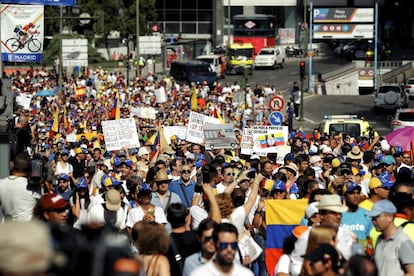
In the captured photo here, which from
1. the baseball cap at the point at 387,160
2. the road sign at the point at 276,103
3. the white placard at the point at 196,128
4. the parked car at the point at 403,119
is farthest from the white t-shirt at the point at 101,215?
the parked car at the point at 403,119

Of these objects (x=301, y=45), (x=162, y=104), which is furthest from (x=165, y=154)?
(x=301, y=45)

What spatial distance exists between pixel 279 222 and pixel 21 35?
48.0 feet

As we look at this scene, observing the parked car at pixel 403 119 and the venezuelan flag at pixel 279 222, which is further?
the parked car at pixel 403 119

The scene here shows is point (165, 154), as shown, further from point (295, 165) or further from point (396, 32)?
point (396, 32)

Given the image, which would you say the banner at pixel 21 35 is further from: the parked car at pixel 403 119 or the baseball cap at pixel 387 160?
the parked car at pixel 403 119

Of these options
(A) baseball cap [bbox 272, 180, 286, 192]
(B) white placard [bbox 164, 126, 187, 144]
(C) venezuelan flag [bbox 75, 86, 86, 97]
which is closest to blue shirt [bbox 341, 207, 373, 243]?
(A) baseball cap [bbox 272, 180, 286, 192]

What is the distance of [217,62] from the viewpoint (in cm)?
6856

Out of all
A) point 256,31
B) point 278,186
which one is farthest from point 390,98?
point 278,186

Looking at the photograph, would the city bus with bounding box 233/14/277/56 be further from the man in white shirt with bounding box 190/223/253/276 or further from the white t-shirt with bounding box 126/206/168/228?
the man in white shirt with bounding box 190/223/253/276

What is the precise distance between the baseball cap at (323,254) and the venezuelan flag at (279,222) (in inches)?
148

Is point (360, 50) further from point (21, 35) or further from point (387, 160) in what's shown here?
point (387, 160)

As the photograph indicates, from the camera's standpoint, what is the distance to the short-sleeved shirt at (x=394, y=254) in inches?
332

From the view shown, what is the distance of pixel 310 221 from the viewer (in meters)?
9.48

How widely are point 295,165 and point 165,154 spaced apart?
113 inches
